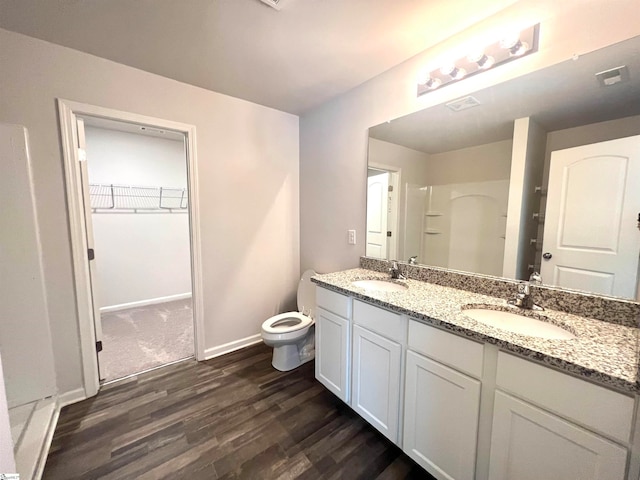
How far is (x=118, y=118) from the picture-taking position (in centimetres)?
185

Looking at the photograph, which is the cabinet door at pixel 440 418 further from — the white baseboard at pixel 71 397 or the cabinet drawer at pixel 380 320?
the white baseboard at pixel 71 397

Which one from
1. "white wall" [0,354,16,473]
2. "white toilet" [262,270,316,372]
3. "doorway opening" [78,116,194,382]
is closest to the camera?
"white wall" [0,354,16,473]

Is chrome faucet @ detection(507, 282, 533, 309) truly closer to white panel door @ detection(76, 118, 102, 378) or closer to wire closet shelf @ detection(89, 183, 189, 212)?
white panel door @ detection(76, 118, 102, 378)

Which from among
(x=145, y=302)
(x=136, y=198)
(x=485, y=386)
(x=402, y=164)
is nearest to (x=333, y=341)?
(x=485, y=386)

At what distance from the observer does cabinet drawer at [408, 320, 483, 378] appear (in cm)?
104

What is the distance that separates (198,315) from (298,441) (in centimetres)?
134

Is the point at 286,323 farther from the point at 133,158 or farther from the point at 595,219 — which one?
the point at 133,158

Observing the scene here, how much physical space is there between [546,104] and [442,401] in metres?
1.54

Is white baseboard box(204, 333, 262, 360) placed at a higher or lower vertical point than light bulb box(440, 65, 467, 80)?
lower

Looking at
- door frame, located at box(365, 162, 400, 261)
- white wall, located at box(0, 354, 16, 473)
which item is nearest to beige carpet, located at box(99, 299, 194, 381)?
white wall, located at box(0, 354, 16, 473)

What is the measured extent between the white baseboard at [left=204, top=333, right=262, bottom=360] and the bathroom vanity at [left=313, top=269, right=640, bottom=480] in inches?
50.8

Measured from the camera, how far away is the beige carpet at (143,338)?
2260 mm

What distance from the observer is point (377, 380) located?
4.79ft

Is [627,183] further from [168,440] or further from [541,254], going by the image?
[168,440]
